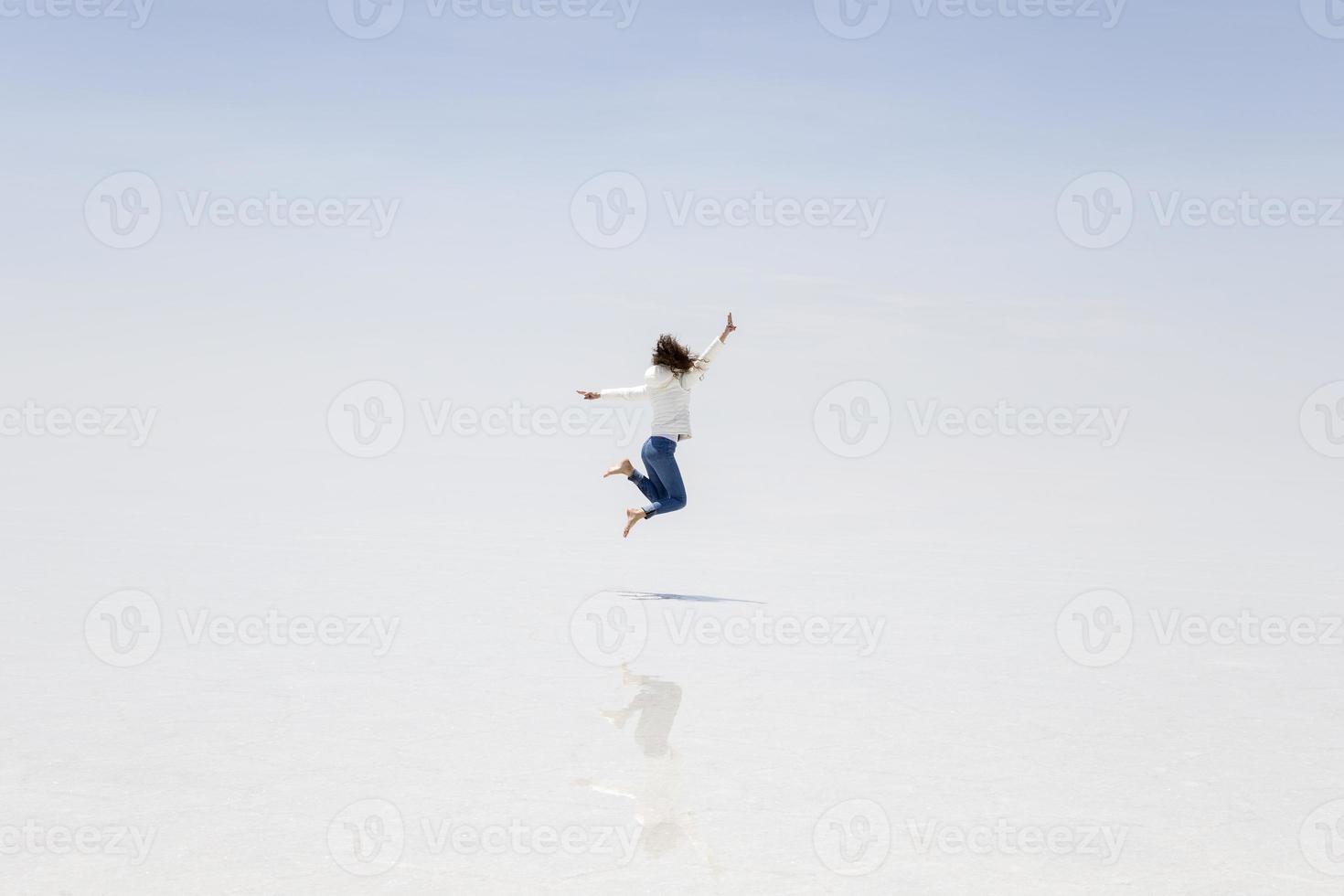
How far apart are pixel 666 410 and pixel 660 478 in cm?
66

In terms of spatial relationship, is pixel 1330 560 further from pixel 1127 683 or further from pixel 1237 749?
pixel 1237 749

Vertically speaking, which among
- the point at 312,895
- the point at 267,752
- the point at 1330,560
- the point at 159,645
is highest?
the point at 1330,560

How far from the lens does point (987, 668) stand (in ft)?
24.8

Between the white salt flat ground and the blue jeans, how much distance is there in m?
0.78

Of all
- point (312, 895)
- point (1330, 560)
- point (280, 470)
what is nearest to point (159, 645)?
point (312, 895)

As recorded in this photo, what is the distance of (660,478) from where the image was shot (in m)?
10.8

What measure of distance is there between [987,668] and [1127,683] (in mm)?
853

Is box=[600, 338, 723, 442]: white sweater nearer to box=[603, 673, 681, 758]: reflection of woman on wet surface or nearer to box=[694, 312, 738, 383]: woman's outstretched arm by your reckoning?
box=[694, 312, 738, 383]: woman's outstretched arm
